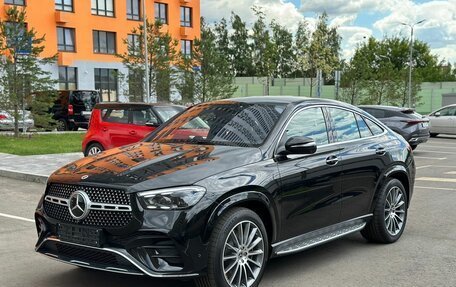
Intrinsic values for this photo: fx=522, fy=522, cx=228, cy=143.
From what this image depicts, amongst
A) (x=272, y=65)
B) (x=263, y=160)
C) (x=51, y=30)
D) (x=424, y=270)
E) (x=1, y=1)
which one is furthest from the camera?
(x=272, y=65)

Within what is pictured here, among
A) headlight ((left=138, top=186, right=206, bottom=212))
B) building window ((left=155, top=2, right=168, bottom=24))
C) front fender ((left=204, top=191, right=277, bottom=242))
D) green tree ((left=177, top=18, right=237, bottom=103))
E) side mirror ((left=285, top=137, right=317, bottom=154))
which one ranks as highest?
building window ((left=155, top=2, right=168, bottom=24))

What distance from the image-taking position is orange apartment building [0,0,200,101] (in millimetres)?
39781

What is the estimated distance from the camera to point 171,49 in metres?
27.9

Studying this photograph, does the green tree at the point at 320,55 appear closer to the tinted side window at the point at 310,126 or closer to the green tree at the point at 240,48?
the green tree at the point at 240,48

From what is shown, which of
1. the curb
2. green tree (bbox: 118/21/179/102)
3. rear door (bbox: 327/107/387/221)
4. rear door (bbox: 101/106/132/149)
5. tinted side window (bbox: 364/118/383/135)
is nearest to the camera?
rear door (bbox: 327/107/387/221)

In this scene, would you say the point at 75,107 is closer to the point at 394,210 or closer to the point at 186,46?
the point at 394,210

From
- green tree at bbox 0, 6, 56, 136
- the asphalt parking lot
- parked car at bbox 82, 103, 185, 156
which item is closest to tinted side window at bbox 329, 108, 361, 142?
the asphalt parking lot

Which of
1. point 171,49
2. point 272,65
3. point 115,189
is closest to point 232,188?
point 115,189

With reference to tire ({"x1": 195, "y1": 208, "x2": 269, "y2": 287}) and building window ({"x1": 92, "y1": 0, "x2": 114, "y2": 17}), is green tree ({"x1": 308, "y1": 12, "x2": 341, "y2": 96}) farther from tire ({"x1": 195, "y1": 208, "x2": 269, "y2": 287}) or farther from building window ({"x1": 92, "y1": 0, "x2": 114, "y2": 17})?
tire ({"x1": 195, "y1": 208, "x2": 269, "y2": 287})

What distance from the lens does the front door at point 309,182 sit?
4.59m

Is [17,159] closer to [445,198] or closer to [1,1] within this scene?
[445,198]

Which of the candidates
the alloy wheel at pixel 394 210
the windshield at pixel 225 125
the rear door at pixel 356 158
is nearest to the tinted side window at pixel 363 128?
the rear door at pixel 356 158

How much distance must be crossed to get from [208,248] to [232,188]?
1.66ft

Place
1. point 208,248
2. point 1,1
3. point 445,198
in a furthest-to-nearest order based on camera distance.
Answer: point 1,1
point 445,198
point 208,248
